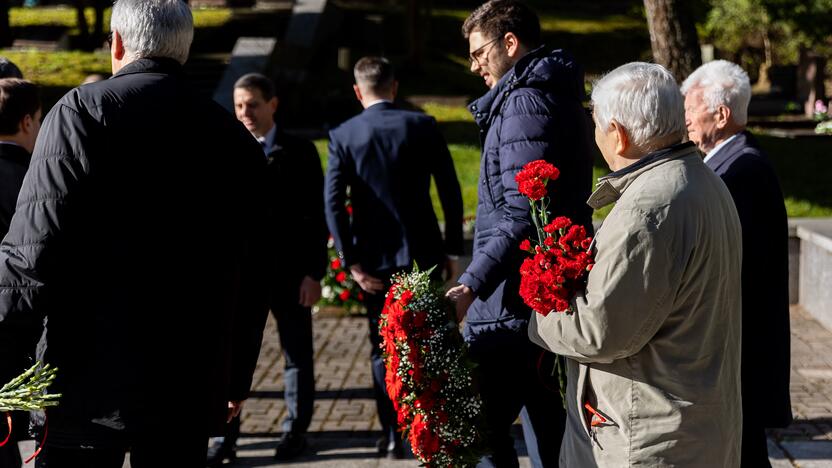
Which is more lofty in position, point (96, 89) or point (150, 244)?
point (96, 89)

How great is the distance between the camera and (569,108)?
156 inches

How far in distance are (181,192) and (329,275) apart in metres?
6.30

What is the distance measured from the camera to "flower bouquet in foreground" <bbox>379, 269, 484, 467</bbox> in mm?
3814

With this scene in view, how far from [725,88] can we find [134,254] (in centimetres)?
261

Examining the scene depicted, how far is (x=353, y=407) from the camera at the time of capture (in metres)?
6.70

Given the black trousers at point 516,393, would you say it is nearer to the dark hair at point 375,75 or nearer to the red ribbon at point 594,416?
the red ribbon at point 594,416

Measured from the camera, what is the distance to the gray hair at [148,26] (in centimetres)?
316

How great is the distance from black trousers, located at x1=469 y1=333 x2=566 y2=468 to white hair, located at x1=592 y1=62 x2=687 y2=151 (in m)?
1.28

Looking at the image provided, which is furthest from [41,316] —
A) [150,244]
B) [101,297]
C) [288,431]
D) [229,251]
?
[288,431]

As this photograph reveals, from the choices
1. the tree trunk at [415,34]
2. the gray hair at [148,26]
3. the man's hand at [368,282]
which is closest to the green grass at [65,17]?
the tree trunk at [415,34]

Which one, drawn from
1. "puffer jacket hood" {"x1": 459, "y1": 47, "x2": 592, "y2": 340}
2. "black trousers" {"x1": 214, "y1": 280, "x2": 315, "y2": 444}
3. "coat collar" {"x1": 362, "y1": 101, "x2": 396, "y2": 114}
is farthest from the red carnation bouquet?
"black trousers" {"x1": 214, "y1": 280, "x2": 315, "y2": 444}

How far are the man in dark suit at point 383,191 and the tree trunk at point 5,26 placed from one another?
22.5m

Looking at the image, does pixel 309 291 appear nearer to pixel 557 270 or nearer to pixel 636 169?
pixel 557 270

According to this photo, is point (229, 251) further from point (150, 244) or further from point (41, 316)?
point (41, 316)
